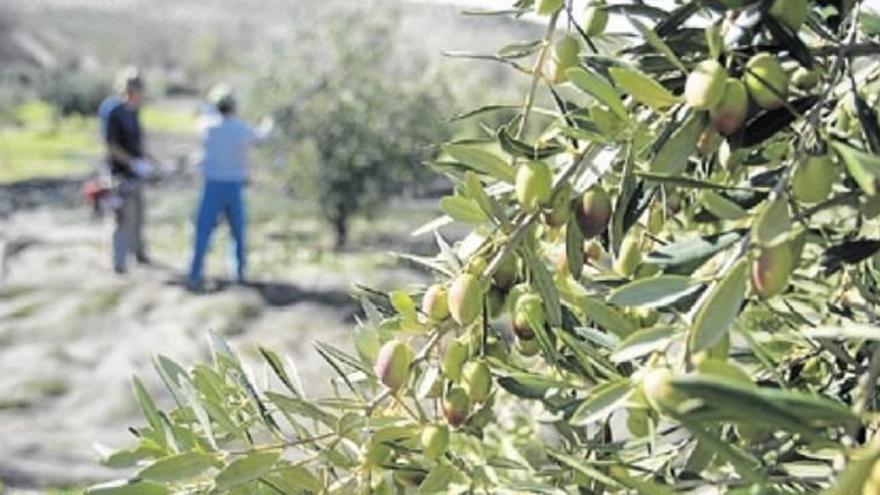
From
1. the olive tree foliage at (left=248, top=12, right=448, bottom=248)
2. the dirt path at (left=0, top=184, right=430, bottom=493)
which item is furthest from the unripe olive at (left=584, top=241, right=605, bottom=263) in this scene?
the olive tree foliage at (left=248, top=12, right=448, bottom=248)

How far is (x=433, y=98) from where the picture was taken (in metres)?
8.11

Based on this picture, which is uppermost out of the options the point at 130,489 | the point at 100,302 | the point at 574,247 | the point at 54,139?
the point at 574,247

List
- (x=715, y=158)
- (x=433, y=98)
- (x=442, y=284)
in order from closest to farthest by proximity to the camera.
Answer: (x=442, y=284)
(x=715, y=158)
(x=433, y=98)

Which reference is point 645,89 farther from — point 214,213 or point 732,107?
point 214,213

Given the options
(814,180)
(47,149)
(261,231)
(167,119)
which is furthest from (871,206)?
(167,119)

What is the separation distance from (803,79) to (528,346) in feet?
0.57

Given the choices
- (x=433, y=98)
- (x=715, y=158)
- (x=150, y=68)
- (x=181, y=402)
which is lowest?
(x=150, y=68)

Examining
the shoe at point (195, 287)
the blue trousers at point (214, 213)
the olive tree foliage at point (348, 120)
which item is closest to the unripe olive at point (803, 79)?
the blue trousers at point (214, 213)

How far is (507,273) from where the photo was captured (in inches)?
22.7

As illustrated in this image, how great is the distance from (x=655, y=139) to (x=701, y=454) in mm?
125

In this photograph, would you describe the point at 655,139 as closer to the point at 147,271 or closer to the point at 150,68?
the point at 147,271

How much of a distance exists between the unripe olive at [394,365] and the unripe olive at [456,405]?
20 mm

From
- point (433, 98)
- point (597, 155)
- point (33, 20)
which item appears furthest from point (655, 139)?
point (33, 20)

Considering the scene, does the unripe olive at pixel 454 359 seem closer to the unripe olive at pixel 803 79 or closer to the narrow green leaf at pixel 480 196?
the narrow green leaf at pixel 480 196
